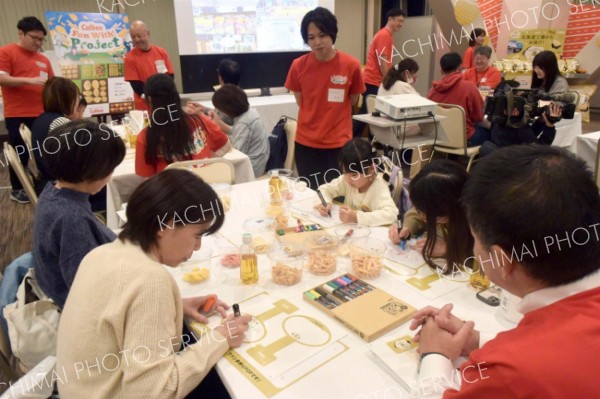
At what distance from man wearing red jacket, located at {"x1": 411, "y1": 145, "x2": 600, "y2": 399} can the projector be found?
8.60 ft

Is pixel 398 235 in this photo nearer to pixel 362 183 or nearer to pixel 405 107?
pixel 362 183

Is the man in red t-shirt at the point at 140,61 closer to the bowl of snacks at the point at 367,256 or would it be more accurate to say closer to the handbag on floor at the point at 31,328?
the handbag on floor at the point at 31,328

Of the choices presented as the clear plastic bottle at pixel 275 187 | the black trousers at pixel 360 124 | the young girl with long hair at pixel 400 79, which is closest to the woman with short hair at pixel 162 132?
the clear plastic bottle at pixel 275 187

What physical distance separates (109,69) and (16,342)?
468 centimetres

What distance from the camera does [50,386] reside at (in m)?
1.14

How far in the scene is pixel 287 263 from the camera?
142 centimetres

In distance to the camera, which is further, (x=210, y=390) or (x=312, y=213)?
(x=312, y=213)

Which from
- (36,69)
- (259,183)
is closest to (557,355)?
(259,183)

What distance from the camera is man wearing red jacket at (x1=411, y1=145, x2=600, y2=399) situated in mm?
630

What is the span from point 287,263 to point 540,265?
2.79 ft

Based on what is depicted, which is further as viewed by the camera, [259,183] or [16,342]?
[259,183]

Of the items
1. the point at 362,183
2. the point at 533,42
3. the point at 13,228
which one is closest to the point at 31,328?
the point at 362,183

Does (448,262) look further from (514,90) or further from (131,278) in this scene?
(514,90)

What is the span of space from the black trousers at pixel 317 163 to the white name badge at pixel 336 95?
34 centimetres
